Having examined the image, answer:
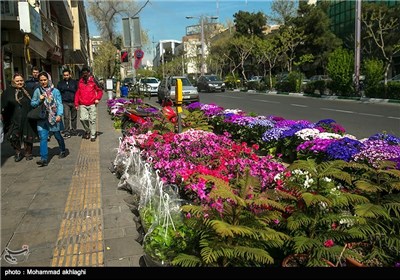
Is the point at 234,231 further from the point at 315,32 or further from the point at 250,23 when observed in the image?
the point at 250,23

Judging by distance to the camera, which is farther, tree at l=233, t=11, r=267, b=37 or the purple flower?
tree at l=233, t=11, r=267, b=37

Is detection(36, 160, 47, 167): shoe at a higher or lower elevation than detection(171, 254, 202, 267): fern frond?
lower

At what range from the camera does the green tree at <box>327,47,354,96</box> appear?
76.2ft

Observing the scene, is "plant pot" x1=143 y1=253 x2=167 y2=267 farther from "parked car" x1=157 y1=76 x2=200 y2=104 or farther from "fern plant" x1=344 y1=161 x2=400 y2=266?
"parked car" x1=157 y1=76 x2=200 y2=104

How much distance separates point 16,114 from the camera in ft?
26.0

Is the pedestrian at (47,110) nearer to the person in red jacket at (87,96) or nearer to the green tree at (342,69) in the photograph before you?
the person in red jacket at (87,96)

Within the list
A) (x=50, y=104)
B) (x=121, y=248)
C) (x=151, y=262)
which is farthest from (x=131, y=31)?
(x=151, y=262)

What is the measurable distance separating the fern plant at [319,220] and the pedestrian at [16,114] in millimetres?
6215

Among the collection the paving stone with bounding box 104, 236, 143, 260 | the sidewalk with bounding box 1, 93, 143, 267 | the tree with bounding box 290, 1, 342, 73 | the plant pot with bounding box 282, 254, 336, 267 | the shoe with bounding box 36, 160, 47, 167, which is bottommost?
the paving stone with bounding box 104, 236, 143, 260

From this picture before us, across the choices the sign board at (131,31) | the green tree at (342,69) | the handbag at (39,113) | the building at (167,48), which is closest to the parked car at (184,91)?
the sign board at (131,31)

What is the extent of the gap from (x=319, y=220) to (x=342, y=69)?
22.5 metres

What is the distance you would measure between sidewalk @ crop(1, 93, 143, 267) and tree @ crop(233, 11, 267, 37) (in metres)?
52.9

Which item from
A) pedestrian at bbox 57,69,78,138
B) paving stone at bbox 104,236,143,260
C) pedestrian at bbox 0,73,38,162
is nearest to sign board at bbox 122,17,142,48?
pedestrian at bbox 57,69,78,138

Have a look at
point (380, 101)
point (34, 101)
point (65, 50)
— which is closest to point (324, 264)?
point (34, 101)
